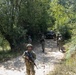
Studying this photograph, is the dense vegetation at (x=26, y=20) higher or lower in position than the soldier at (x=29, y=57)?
lower

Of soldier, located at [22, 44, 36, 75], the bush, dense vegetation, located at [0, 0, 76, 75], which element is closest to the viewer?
soldier, located at [22, 44, 36, 75]

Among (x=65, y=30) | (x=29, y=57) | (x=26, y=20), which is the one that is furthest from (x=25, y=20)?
(x=29, y=57)

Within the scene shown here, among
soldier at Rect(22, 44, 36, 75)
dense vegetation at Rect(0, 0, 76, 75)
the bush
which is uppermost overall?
soldier at Rect(22, 44, 36, 75)

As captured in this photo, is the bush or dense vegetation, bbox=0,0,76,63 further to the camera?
the bush

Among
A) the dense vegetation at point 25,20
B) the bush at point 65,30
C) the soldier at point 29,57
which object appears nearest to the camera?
the soldier at point 29,57

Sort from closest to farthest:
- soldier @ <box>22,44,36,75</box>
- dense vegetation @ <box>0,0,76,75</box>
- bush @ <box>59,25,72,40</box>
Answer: soldier @ <box>22,44,36,75</box>, dense vegetation @ <box>0,0,76,75</box>, bush @ <box>59,25,72,40</box>

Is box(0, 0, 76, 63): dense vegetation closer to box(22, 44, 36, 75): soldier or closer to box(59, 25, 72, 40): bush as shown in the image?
box(59, 25, 72, 40): bush

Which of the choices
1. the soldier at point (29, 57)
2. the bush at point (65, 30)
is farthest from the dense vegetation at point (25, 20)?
the soldier at point (29, 57)

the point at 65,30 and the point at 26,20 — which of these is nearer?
the point at 26,20

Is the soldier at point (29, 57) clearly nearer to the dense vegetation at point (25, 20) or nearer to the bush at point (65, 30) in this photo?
the dense vegetation at point (25, 20)

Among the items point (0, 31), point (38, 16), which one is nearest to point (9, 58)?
point (0, 31)

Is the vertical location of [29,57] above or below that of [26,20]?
above

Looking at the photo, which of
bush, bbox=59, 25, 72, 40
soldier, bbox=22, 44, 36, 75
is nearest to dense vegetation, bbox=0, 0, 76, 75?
bush, bbox=59, 25, 72, 40

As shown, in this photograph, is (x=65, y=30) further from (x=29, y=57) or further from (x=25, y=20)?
(x=29, y=57)
